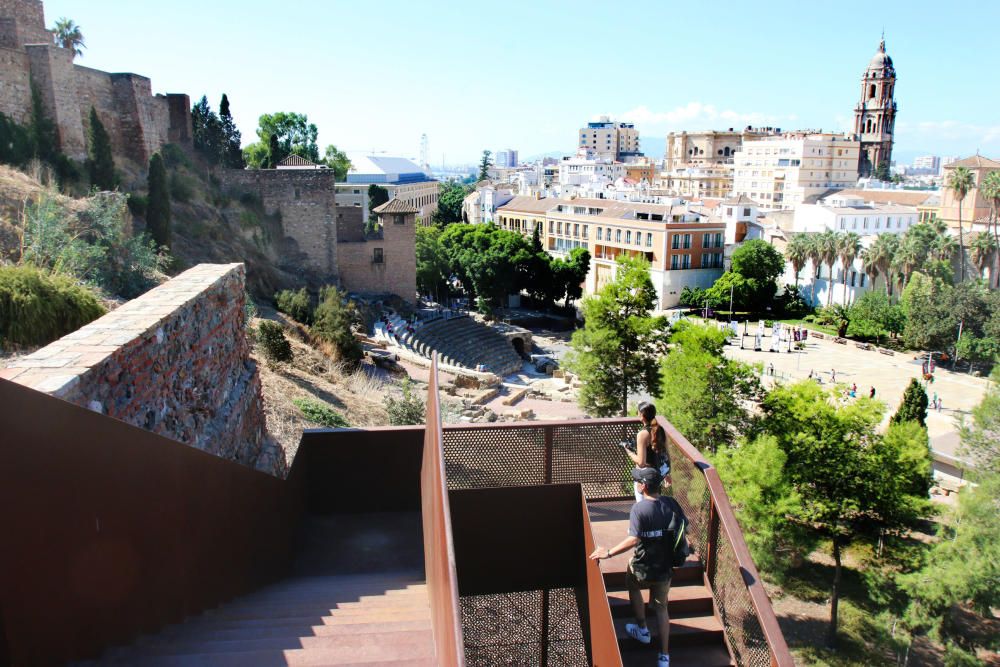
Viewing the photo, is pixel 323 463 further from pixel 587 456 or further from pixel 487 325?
pixel 487 325

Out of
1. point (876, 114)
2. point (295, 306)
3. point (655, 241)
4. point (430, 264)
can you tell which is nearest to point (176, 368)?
point (295, 306)

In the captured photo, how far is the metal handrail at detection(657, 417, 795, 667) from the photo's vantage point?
286cm

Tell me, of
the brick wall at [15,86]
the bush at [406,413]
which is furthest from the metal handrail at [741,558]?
the brick wall at [15,86]

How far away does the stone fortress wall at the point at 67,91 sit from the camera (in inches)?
722

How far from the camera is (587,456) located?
5348mm

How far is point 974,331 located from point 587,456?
1468 inches

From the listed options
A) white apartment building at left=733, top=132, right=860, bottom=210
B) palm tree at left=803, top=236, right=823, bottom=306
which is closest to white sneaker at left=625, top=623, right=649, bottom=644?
palm tree at left=803, top=236, right=823, bottom=306

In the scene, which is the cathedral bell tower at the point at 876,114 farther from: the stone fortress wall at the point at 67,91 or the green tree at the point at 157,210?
the green tree at the point at 157,210

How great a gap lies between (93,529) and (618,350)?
1738 centimetres

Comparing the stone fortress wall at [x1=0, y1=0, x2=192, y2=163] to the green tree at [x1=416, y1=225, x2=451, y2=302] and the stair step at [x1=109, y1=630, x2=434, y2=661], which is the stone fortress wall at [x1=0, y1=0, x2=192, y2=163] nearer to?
the green tree at [x1=416, y1=225, x2=451, y2=302]

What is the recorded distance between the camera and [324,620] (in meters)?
3.67

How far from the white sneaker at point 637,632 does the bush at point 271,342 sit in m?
11.1

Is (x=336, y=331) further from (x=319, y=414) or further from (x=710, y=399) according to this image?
(x=710, y=399)

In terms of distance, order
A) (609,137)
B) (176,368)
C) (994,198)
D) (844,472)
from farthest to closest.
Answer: (609,137) < (994,198) < (844,472) < (176,368)
